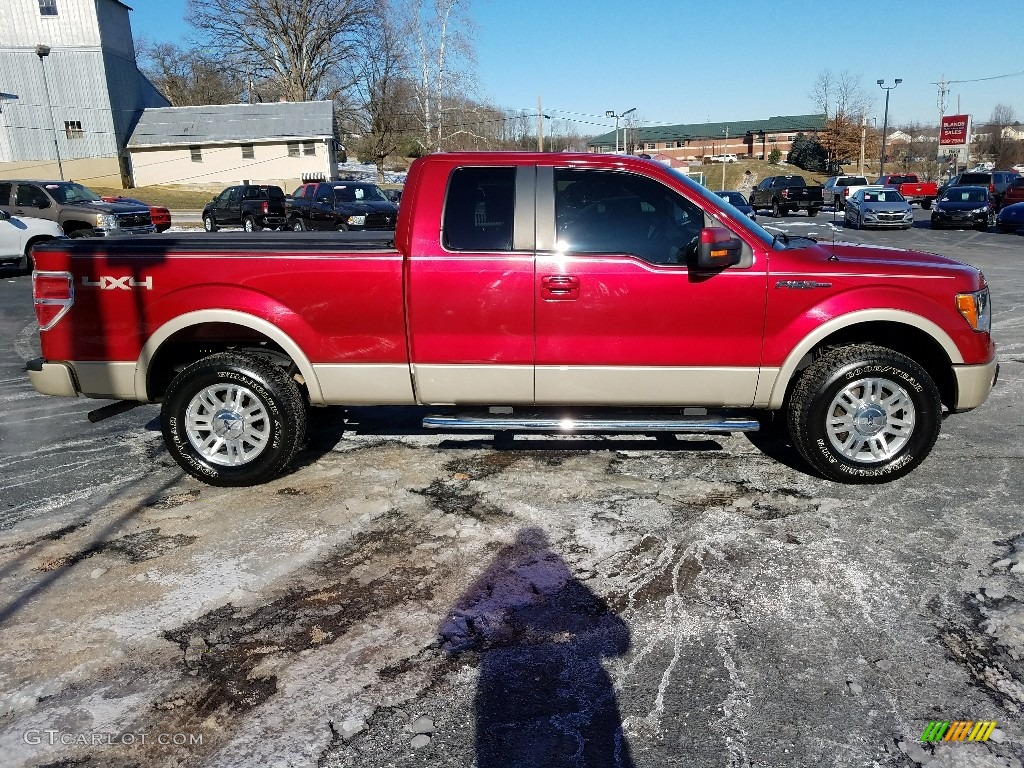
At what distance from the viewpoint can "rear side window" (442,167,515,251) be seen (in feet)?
14.7

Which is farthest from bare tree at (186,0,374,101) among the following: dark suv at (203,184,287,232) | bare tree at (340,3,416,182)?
dark suv at (203,184,287,232)

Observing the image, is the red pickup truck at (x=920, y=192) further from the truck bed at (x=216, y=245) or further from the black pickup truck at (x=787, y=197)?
the truck bed at (x=216, y=245)

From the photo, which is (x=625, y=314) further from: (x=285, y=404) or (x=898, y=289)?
(x=285, y=404)

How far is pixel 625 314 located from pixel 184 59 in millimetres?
83926

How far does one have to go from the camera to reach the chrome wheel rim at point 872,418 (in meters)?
4.54

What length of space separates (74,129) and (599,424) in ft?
155

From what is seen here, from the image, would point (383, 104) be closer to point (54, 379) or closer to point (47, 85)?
point (47, 85)

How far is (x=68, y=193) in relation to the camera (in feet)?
58.1

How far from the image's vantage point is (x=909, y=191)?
41.6m

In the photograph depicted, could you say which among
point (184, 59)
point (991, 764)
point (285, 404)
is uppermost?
point (184, 59)

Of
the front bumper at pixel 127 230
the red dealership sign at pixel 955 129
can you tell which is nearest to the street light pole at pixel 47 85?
the front bumper at pixel 127 230

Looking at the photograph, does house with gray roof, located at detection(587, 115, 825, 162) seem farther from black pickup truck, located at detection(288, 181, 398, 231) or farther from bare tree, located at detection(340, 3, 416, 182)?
black pickup truck, located at detection(288, 181, 398, 231)

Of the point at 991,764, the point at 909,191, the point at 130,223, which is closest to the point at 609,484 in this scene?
the point at 991,764

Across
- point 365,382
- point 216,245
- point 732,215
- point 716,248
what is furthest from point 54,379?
point 732,215
